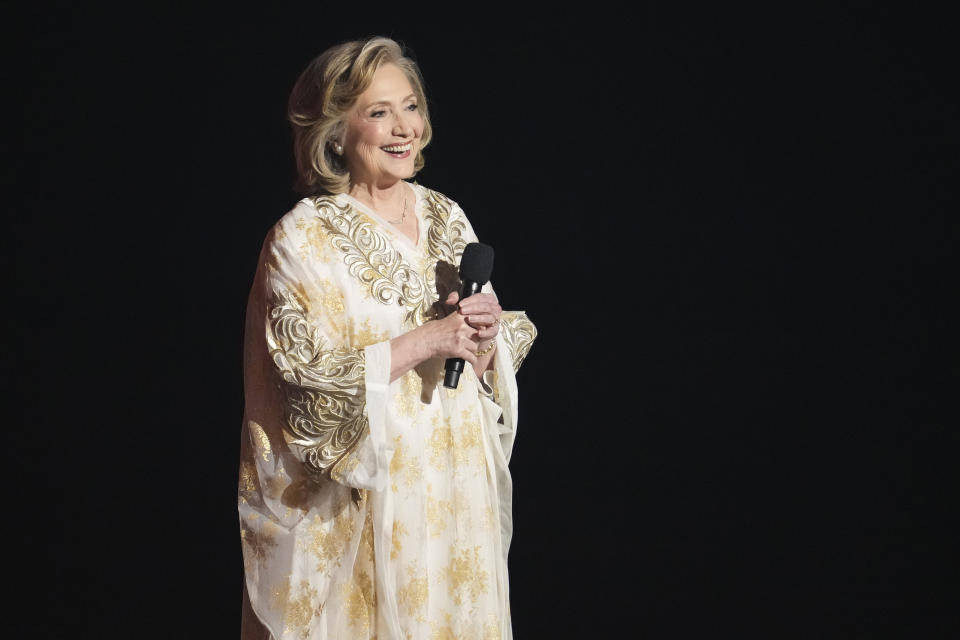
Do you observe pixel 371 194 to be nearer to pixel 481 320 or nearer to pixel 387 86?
pixel 387 86

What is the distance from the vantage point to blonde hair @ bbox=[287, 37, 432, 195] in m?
1.85

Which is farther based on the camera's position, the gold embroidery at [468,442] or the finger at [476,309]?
the gold embroidery at [468,442]

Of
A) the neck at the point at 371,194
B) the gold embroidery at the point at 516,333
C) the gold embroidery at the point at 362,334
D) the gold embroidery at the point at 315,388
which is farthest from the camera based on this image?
the gold embroidery at the point at 516,333

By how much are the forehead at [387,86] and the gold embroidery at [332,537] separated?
0.73 m

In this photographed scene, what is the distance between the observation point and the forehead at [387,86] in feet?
6.10

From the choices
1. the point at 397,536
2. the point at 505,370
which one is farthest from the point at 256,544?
the point at 505,370

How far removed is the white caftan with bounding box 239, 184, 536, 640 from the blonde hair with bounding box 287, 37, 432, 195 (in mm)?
61

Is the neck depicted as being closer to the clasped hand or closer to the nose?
the nose

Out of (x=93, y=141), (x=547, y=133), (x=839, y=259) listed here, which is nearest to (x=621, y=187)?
(x=547, y=133)

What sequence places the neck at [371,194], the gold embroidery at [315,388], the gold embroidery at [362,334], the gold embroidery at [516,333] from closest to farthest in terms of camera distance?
the gold embroidery at [315,388], the gold embroidery at [362,334], the neck at [371,194], the gold embroidery at [516,333]

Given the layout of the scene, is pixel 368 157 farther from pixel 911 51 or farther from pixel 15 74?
pixel 911 51

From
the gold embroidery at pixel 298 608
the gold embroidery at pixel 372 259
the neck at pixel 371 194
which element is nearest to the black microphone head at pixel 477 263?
the gold embroidery at pixel 372 259

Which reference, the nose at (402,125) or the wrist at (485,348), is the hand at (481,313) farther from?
the nose at (402,125)

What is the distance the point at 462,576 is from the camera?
6.32 ft
